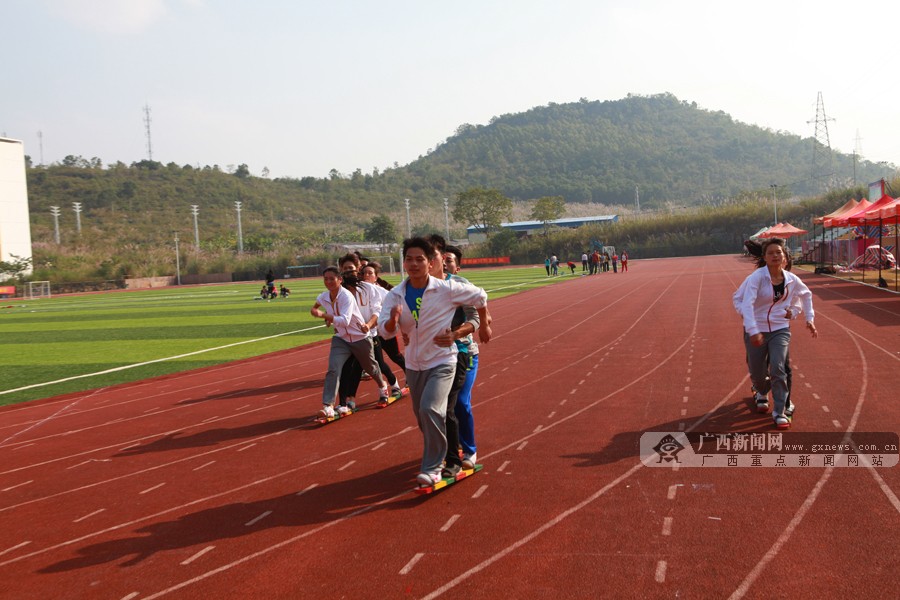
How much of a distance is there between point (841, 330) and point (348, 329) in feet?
32.4

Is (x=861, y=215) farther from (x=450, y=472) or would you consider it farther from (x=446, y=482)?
(x=446, y=482)

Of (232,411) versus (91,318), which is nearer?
(232,411)

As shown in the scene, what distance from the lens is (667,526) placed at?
471 cm

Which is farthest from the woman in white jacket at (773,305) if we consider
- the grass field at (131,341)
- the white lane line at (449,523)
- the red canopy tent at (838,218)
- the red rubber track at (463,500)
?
the red canopy tent at (838,218)

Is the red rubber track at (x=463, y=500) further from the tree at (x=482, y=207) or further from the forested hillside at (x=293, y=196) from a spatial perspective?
the tree at (x=482, y=207)

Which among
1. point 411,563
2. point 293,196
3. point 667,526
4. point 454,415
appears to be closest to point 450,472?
point 454,415

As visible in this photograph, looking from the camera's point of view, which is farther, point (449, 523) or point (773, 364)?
point (773, 364)

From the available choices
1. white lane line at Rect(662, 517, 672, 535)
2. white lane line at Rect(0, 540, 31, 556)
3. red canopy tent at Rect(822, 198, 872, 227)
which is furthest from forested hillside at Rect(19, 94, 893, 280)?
white lane line at Rect(662, 517, 672, 535)

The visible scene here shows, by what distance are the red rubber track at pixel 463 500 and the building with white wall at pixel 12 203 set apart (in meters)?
65.4

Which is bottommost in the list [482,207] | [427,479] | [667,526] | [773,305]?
[667,526]

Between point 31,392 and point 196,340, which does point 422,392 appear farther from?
point 196,340

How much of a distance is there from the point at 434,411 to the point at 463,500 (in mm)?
693

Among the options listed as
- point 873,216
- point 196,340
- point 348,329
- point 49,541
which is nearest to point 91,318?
point 196,340

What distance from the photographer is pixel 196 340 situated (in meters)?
19.2
